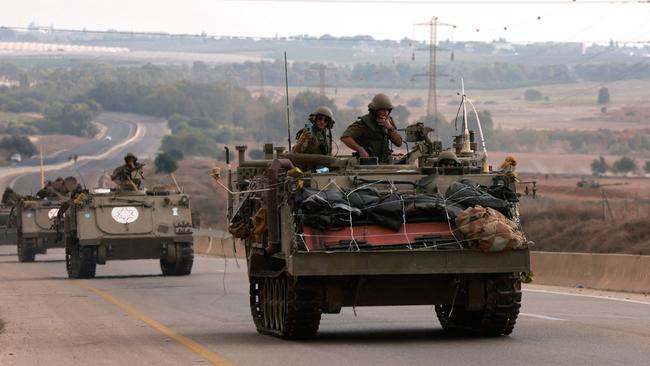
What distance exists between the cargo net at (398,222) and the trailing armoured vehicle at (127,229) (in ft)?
70.3

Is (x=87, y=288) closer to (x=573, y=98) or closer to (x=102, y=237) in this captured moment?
(x=102, y=237)

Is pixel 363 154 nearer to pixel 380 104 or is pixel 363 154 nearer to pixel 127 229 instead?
pixel 380 104

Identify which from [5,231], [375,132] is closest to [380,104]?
[375,132]

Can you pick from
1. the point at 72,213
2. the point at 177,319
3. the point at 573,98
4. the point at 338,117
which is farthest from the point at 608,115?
the point at 177,319

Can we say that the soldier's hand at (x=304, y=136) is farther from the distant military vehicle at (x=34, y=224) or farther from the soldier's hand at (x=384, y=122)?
the distant military vehicle at (x=34, y=224)

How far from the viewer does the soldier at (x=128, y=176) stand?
39656 millimetres

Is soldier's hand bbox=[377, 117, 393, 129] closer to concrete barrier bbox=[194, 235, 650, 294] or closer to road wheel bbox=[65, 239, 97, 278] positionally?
concrete barrier bbox=[194, 235, 650, 294]

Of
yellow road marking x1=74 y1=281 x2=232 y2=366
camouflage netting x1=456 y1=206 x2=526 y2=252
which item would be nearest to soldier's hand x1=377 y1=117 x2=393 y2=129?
camouflage netting x1=456 y1=206 x2=526 y2=252

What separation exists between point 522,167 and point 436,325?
3442 inches

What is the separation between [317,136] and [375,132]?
2.40ft

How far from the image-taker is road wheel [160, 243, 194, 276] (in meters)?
38.9

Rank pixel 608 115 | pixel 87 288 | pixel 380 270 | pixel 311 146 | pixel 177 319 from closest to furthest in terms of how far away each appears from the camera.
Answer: pixel 380 270
pixel 311 146
pixel 177 319
pixel 87 288
pixel 608 115

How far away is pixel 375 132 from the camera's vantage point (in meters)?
19.8

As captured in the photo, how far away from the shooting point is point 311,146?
19.5m
